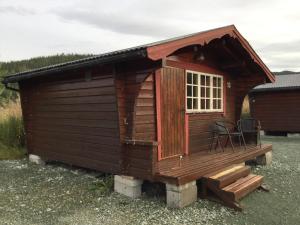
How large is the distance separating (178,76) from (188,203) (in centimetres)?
272

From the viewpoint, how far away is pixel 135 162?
5.72m

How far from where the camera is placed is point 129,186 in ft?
19.0

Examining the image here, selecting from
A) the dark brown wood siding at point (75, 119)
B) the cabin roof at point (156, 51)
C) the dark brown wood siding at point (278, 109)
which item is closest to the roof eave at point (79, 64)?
the cabin roof at point (156, 51)

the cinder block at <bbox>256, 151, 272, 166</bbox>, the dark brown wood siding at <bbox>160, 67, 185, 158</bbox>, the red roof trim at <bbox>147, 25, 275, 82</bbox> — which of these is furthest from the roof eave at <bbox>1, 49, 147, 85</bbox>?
the cinder block at <bbox>256, 151, 272, 166</bbox>

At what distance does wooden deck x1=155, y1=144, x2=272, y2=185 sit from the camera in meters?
5.26

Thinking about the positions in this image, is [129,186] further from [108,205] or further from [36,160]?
[36,160]

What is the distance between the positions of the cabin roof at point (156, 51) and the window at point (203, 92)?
106 cm

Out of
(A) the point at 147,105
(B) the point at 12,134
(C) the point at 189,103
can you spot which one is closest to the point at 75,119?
(A) the point at 147,105

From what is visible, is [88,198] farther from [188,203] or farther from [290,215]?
[290,215]

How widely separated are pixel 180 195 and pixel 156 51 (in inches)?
85.3

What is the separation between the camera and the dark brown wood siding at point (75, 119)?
6160 mm

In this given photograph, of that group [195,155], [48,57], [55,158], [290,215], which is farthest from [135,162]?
[48,57]

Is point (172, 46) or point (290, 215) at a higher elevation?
point (172, 46)

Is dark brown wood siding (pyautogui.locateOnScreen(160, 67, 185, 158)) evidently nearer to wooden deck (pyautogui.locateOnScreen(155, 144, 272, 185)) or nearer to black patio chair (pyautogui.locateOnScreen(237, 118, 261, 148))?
wooden deck (pyautogui.locateOnScreen(155, 144, 272, 185))
